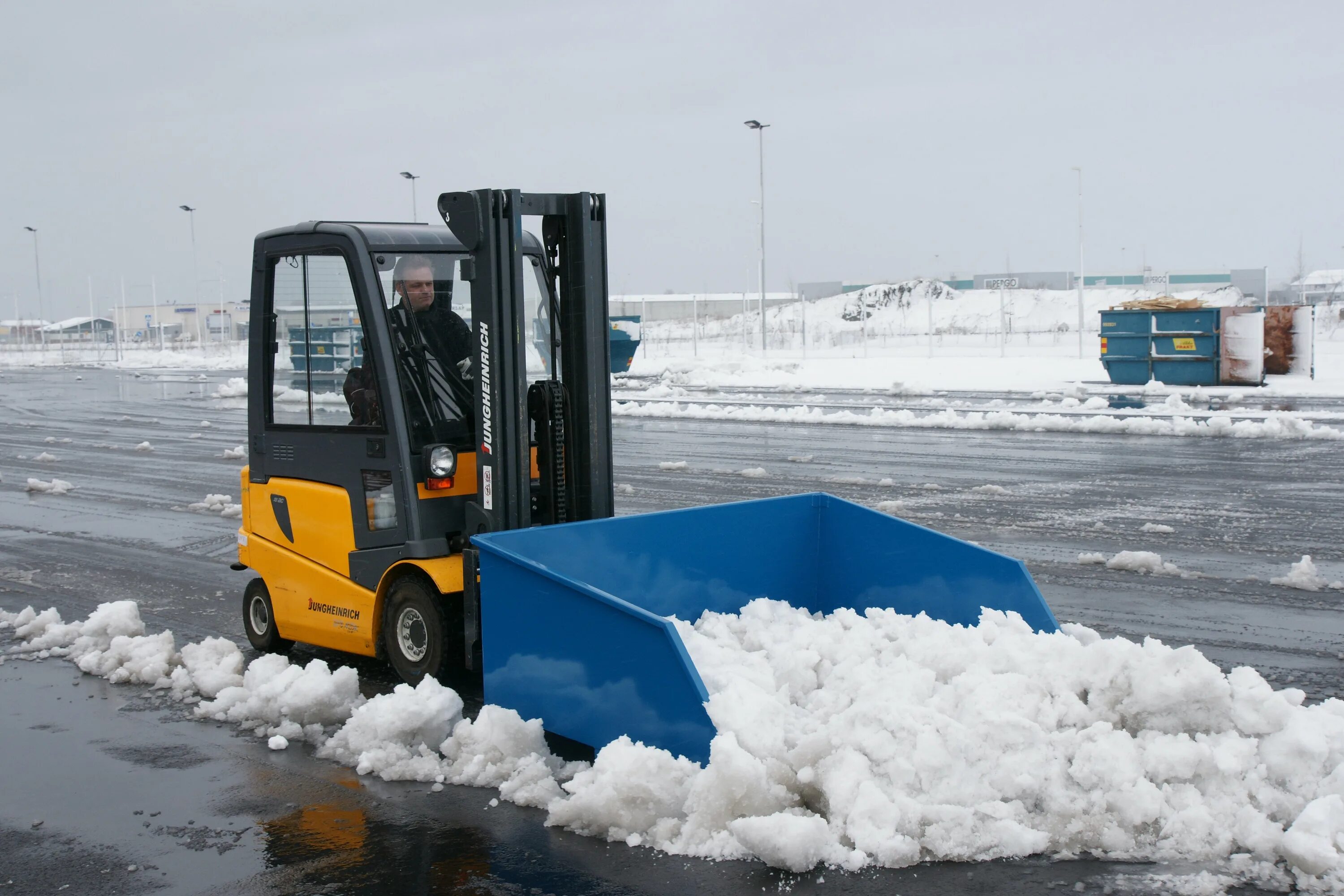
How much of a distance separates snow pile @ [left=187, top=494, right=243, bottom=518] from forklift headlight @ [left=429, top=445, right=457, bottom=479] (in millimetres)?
6938

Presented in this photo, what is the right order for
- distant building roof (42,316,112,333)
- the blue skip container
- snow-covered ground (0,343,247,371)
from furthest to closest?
1. distant building roof (42,316,112,333)
2. snow-covered ground (0,343,247,371)
3. the blue skip container

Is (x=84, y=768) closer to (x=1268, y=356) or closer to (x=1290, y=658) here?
(x=1290, y=658)

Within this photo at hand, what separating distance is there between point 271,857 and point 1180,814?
2964 millimetres

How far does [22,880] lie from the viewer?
4152 mm

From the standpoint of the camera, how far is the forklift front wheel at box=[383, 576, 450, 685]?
5590 mm

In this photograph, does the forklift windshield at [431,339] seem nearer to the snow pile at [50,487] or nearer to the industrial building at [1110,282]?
the snow pile at [50,487]

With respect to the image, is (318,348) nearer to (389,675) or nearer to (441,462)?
(441,462)

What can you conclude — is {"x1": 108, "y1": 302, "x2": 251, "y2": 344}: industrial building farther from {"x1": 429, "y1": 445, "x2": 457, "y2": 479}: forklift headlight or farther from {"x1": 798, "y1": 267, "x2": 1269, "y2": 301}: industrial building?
{"x1": 429, "y1": 445, "x2": 457, "y2": 479}: forklift headlight

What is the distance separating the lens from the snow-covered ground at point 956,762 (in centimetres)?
→ 400

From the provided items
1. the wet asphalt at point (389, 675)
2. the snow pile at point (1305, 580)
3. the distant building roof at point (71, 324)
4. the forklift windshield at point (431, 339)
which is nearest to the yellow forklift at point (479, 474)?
the forklift windshield at point (431, 339)

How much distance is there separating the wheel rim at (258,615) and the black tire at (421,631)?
3.83 ft

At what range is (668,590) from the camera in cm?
560

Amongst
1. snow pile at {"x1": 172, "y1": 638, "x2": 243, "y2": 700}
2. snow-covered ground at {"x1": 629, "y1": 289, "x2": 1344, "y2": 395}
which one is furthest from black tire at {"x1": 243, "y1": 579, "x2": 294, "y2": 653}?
snow-covered ground at {"x1": 629, "y1": 289, "x2": 1344, "y2": 395}

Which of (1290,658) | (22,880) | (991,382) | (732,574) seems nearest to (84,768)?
(22,880)
